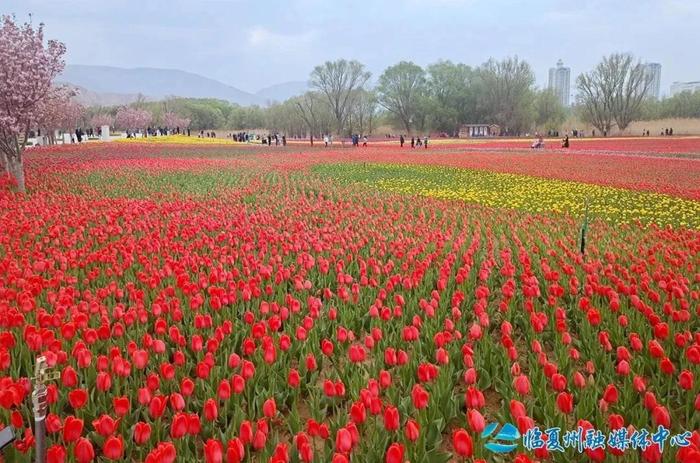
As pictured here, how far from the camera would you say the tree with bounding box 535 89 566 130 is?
7819 centimetres

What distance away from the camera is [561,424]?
285 cm

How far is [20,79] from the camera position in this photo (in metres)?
13.3

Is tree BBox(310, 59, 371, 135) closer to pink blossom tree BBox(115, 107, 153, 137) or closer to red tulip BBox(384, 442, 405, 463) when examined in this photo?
pink blossom tree BBox(115, 107, 153, 137)

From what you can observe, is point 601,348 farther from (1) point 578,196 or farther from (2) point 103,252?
(1) point 578,196

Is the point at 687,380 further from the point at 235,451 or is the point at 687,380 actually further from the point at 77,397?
the point at 77,397

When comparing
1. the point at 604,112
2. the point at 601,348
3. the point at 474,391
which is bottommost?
the point at 601,348

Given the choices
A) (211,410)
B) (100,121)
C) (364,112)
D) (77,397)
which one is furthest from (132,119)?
(211,410)

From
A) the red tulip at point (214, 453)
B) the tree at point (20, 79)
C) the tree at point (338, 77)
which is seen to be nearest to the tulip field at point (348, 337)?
the red tulip at point (214, 453)

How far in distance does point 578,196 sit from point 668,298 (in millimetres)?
9207

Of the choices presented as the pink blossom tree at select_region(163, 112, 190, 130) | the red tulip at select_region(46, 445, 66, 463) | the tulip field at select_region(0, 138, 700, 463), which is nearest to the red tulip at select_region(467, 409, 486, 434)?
the tulip field at select_region(0, 138, 700, 463)

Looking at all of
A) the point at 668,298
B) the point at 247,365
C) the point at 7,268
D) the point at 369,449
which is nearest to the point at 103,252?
the point at 7,268

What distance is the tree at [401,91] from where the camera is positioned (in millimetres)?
81188

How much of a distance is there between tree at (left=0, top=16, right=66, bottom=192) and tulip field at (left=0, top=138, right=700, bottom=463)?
433 cm

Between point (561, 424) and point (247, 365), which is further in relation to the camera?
point (247, 365)
